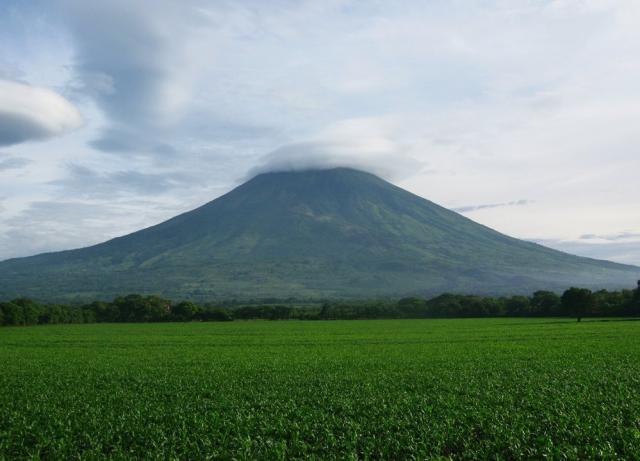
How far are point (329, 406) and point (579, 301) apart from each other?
69726mm

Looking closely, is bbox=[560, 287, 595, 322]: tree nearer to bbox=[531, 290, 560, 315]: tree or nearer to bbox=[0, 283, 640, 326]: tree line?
bbox=[0, 283, 640, 326]: tree line

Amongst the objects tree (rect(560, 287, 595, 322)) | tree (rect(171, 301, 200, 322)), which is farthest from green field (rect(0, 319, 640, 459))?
tree (rect(171, 301, 200, 322))

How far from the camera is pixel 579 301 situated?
76.2m

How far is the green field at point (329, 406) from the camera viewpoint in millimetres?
12273

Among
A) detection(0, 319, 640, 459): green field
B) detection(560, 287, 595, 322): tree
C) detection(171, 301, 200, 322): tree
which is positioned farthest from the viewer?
detection(171, 301, 200, 322): tree

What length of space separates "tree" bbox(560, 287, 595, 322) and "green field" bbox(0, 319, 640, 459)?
4897cm

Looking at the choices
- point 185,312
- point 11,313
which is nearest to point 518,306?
point 185,312

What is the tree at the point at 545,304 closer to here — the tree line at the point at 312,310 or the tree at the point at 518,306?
the tree line at the point at 312,310

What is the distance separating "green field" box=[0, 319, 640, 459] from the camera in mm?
12273

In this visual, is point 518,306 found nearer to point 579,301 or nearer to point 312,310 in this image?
point 579,301

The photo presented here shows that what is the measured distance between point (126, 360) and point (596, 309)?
2699 inches

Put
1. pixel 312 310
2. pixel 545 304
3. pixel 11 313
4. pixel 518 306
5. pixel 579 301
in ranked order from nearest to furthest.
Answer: pixel 579 301 < pixel 11 313 < pixel 545 304 < pixel 518 306 < pixel 312 310

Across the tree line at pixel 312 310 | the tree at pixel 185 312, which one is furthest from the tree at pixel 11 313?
the tree at pixel 185 312

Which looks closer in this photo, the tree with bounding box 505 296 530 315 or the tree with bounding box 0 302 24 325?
the tree with bounding box 0 302 24 325
